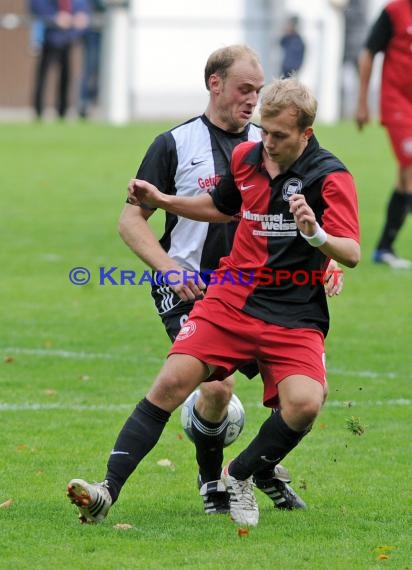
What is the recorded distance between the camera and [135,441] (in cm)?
577

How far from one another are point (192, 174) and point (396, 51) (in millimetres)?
6371

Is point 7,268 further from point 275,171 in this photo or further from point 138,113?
point 138,113

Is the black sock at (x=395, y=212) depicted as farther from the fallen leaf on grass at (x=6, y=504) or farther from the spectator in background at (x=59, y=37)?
the spectator in background at (x=59, y=37)

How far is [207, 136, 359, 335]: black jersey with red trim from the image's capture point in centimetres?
571

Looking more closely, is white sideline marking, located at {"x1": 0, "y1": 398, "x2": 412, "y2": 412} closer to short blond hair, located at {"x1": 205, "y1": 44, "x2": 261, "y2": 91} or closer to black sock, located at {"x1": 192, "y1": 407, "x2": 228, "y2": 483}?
black sock, located at {"x1": 192, "y1": 407, "x2": 228, "y2": 483}

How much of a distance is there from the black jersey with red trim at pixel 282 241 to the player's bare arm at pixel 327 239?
10cm

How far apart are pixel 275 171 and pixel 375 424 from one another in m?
2.26

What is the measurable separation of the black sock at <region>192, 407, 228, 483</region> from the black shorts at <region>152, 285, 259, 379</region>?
25 centimetres

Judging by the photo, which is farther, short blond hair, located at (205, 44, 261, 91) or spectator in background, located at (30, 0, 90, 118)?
spectator in background, located at (30, 0, 90, 118)

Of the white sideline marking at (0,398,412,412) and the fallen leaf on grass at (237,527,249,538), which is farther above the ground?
the fallen leaf on grass at (237,527,249,538)

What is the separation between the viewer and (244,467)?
19.2 ft

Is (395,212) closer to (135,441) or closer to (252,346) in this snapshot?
(252,346)

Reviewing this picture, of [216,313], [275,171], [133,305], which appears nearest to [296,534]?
[216,313]

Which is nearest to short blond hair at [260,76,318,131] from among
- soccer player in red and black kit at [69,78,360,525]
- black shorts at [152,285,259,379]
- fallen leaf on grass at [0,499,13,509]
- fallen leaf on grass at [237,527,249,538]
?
soccer player in red and black kit at [69,78,360,525]
